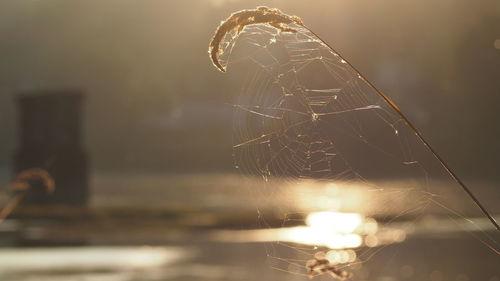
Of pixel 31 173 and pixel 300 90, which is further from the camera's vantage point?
pixel 31 173

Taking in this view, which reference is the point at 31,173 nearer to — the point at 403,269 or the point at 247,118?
the point at 247,118

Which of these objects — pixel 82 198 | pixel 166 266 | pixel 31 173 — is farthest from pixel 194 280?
pixel 82 198

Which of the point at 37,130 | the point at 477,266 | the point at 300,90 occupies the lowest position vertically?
the point at 477,266

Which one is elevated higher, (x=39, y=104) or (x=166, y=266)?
(x=39, y=104)

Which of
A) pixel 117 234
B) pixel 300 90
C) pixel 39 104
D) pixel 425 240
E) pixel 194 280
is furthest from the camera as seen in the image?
pixel 39 104

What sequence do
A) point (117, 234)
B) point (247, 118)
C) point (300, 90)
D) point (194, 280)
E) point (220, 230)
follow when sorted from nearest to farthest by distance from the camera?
point (300, 90)
point (247, 118)
point (194, 280)
point (117, 234)
point (220, 230)

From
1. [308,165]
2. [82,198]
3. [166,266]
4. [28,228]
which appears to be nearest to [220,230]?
[28,228]

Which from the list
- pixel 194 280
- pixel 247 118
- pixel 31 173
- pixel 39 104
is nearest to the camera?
pixel 247 118

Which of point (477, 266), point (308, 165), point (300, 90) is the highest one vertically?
point (300, 90)

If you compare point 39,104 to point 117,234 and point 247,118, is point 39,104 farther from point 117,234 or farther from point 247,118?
point 247,118
